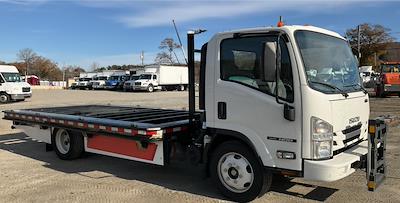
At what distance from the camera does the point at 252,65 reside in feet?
17.6

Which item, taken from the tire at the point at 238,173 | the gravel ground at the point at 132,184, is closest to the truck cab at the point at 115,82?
the gravel ground at the point at 132,184

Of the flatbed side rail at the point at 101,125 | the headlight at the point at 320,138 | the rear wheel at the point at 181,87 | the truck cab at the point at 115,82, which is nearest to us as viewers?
the headlight at the point at 320,138

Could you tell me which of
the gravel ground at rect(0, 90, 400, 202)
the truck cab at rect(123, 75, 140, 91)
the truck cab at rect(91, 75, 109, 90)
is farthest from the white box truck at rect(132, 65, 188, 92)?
the gravel ground at rect(0, 90, 400, 202)

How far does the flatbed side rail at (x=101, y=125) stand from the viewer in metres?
6.34

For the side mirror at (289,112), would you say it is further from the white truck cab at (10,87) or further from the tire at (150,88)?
the tire at (150,88)

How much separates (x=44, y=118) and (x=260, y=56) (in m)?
5.41

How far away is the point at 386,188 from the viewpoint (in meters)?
6.21

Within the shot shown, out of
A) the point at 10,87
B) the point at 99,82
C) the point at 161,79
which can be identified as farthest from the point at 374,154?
the point at 99,82

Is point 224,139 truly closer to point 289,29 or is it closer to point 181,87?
point 289,29

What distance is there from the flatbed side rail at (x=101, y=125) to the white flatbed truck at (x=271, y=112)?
30mm

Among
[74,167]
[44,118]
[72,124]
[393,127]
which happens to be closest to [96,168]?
[74,167]

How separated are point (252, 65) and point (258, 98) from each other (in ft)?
1.41

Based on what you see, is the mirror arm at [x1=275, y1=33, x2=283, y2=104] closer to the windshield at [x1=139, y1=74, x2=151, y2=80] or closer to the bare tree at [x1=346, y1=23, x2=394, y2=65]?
the windshield at [x1=139, y1=74, x2=151, y2=80]

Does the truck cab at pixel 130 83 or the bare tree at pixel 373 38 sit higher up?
the bare tree at pixel 373 38
